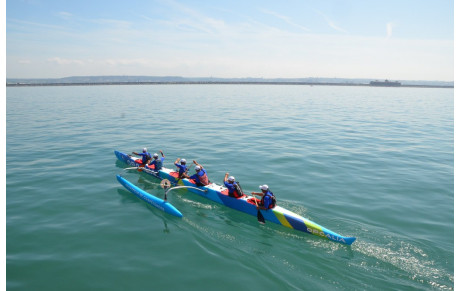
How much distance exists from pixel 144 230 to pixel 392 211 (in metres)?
12.1

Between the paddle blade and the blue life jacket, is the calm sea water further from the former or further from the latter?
the blue life jacket

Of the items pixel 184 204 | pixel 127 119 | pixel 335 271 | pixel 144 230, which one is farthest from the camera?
pixel 127 119

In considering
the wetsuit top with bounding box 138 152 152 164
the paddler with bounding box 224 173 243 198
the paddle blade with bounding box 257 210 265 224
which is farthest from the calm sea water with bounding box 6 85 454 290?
the wetsuit top with bounding box 138 152 152 164

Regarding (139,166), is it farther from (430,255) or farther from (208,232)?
(430,255)

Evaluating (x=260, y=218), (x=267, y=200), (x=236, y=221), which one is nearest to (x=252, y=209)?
(x=260, y=218)

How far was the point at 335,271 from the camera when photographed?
390 inches

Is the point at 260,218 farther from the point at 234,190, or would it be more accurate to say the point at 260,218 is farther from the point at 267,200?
the point at 234,190

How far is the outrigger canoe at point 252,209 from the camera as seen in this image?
1172 cm

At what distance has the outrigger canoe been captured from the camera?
11719 mm

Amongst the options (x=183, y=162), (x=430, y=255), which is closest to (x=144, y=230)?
(x=183, y=162)

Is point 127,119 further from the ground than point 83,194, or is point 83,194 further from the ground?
point 127,119

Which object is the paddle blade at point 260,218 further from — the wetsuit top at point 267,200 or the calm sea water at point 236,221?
the wetsuit top at point 267,200

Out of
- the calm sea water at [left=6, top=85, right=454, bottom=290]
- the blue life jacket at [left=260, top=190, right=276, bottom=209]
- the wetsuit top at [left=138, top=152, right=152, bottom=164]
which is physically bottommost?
the calm sea water at [left=6, top=85, right=454, bottom=290]

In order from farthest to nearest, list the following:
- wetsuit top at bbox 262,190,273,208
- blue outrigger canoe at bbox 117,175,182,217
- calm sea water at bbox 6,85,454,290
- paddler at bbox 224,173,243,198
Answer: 1. paddler at bbox 224,173,243,198
2. blue outrigger canoe at bbox 117,175,182,217
3. wetsuit top at bbox 262,190,273,208
4. calm sea water at bbox 6,85,454,290
